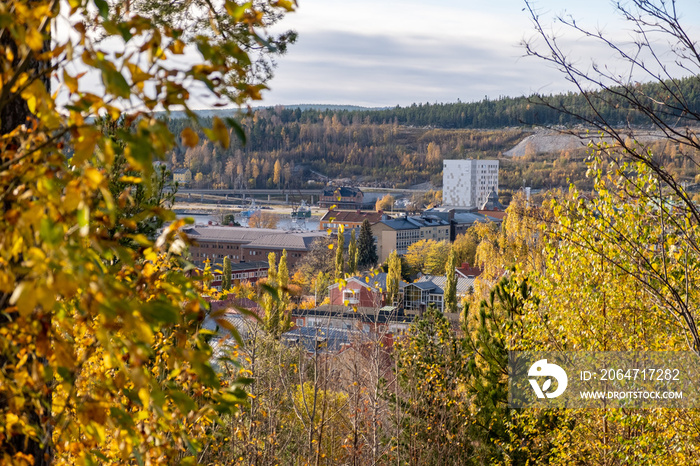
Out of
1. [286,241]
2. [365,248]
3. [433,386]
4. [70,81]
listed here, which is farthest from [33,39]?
[286,241]

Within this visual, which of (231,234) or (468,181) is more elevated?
(468,181)

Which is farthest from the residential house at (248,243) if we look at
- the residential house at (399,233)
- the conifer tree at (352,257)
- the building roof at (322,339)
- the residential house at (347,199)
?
the building roof at (322,339)

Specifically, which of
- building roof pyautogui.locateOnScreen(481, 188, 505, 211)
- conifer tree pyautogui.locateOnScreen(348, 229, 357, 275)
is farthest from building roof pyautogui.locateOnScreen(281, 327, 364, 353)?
building roof pyautogui.locateOnScreen(481, 188, 505, 211)

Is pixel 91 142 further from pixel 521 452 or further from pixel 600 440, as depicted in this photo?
pixel 521 452

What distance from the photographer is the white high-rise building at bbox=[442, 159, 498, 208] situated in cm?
11744

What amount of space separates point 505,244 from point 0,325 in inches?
795

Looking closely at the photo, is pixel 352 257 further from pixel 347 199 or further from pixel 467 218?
pixel 347 199

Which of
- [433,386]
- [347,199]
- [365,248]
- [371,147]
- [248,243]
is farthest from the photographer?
[371,147]

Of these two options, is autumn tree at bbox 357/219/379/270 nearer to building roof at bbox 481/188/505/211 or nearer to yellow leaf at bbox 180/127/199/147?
building roof at bbox 481/188/505/211

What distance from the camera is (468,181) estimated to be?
119750 millimetres

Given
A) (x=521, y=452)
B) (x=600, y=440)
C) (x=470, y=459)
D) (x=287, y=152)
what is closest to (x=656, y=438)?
(x=600, y=440)

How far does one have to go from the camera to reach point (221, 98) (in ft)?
4.48

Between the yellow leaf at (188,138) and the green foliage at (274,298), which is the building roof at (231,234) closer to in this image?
the green foliage at (274,298)

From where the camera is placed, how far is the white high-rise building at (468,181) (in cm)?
11744
